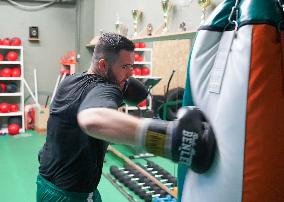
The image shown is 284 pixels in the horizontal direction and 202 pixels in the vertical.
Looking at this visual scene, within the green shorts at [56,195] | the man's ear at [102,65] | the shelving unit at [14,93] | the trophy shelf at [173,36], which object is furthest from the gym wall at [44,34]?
the man's ear at [102,65]

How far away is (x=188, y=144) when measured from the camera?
97 cm

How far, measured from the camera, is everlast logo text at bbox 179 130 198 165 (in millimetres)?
970

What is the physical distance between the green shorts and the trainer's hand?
0.99m

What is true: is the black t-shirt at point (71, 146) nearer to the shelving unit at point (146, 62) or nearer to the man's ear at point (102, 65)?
the man's ear at point (102, 65)

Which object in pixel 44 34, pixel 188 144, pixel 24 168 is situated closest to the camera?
pixel 188 144

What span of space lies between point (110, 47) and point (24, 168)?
4.02m

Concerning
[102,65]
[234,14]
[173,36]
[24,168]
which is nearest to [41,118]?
[24,168]

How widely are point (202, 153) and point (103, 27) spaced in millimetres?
7360

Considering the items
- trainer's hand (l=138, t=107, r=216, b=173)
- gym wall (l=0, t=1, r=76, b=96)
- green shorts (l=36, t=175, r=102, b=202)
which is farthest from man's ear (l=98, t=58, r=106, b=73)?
gym wall (l=0, t=1, r=76, b=96)

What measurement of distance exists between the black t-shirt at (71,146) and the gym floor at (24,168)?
247cm

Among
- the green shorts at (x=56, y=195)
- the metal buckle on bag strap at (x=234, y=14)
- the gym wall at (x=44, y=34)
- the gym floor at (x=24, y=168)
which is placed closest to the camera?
the metal buckle on bag strap at (x=234, y=14)

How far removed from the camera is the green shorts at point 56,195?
6.09 ft

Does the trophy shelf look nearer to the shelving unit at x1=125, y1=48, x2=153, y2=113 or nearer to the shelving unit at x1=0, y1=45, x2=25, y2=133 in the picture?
the shelving unit at x1=125, y1=48, x2=153, y2=113

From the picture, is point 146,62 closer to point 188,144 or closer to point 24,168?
point 24,168
